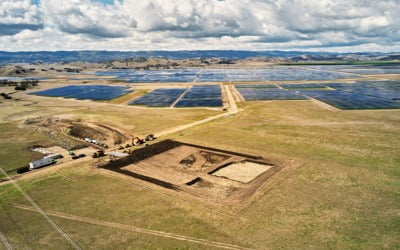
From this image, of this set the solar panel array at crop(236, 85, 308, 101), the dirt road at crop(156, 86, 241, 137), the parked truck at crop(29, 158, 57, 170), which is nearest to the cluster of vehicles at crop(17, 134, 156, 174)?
the parked truck at crop(29, 158, 57, 170)

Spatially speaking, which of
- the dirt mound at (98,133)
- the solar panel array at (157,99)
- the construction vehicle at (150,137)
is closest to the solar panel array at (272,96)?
the solar panel array at (157,99)

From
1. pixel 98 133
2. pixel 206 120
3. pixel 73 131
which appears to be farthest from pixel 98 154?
pixel 206 120

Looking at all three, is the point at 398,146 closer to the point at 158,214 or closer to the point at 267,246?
the point at 267,246

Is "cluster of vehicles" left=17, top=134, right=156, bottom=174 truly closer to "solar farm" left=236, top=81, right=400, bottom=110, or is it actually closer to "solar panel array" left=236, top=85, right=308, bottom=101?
"solar farm" left=236, top=81, right=400, bottom=110

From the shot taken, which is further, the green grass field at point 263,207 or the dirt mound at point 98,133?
the dirt mound at point 98,133

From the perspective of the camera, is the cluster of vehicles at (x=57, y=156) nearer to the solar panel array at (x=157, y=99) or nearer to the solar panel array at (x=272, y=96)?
the solar panel array at (x=157, y=99)

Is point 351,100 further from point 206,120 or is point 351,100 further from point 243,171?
point 243,171
